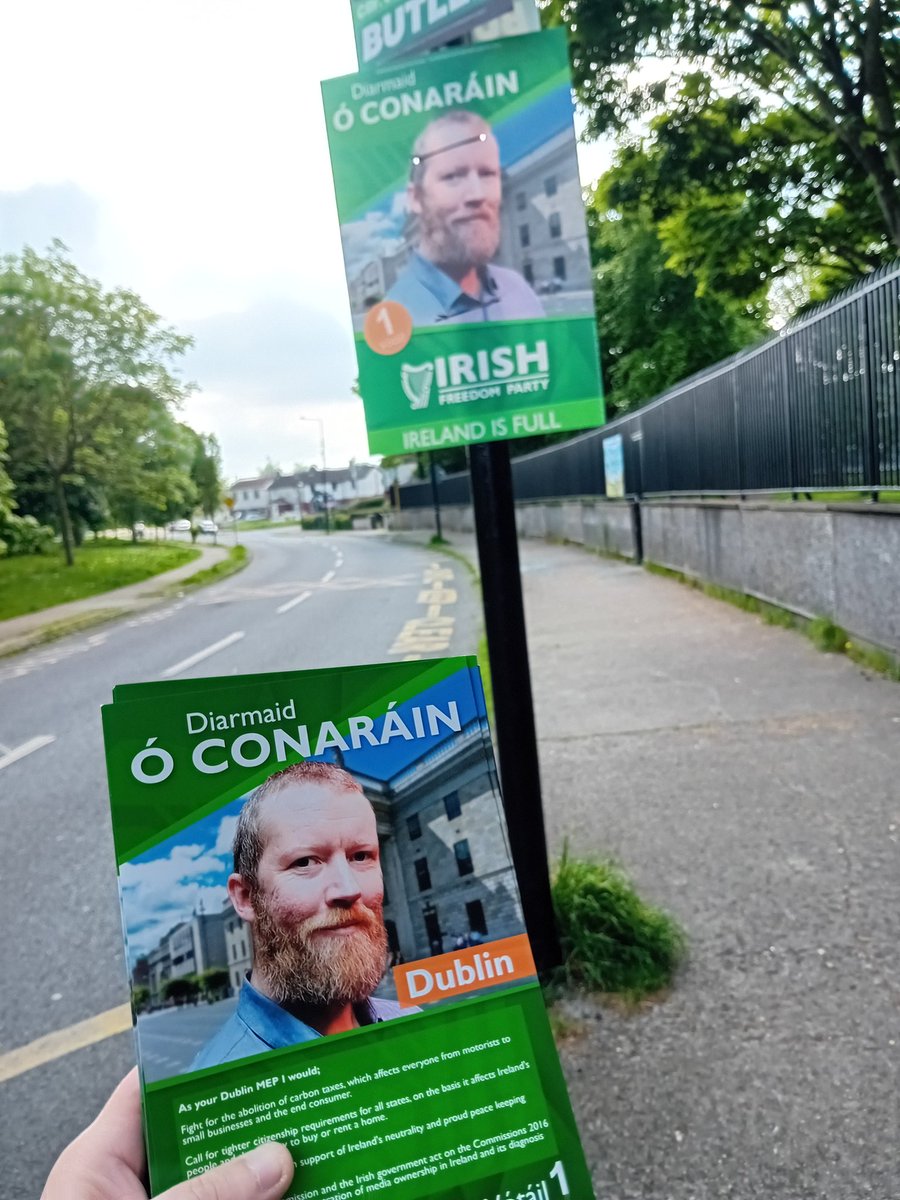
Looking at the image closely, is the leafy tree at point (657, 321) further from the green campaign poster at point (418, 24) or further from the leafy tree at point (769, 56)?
the green campaign poster at point (418, 24)

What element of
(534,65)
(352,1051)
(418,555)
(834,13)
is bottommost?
(418,555)

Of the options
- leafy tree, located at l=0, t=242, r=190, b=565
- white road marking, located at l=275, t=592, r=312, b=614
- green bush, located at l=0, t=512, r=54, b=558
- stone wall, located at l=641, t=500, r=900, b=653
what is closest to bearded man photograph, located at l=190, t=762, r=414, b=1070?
stone wall, located at l=641, t=500, r=900, b=653

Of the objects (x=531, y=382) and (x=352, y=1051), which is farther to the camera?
(x=531, y=382)

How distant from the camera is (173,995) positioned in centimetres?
90

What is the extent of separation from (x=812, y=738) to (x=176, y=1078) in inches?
177

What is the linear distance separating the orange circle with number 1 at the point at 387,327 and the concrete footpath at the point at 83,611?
11.7 meters

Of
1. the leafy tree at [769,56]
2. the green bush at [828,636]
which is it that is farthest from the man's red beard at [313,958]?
the leafy tree at [769,56]

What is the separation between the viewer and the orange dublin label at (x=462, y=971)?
935 millimetres

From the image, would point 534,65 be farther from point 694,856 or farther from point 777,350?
point 777,350

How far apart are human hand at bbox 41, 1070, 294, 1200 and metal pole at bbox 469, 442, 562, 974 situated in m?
1.69

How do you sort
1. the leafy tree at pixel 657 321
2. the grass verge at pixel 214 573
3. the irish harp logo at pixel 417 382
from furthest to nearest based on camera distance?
the leafy tree at pixel 657 321 → the grass verge at pixel 214 573 → the irish harp logo at pixel 417 382

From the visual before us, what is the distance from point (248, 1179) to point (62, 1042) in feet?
8.03

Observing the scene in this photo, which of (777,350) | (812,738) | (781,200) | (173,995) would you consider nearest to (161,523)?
(781,200)

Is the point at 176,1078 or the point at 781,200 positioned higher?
the point at 781,200
